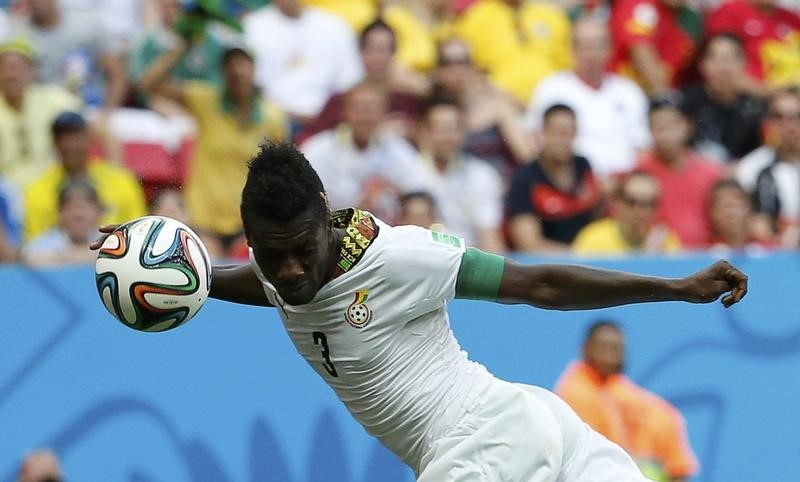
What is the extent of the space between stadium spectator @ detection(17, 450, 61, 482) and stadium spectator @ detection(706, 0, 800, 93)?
22.5 ft

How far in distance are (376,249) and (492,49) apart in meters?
6.86

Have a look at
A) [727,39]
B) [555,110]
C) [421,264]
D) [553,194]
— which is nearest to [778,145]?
[727,39]

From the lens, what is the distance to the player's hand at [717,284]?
4.79 metres

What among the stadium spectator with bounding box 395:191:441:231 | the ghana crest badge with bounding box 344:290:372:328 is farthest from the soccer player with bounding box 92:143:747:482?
the stadium spectator with bounding box 395:191:441:231

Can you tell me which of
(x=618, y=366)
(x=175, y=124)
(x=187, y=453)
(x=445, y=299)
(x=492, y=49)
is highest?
(x=492, y=49)

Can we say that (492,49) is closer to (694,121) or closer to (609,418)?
(694,121)

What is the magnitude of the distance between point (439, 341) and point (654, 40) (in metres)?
7.34

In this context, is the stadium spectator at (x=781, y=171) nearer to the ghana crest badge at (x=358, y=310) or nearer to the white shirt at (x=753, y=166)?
the white shirt at (x=753, y=166)

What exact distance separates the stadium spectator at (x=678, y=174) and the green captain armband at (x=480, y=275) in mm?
5358

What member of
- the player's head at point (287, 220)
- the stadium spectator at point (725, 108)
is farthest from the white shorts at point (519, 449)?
the stadium spectator at point (725, 108)

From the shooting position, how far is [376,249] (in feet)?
16.2

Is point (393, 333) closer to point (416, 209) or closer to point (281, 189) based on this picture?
point (281, 189)

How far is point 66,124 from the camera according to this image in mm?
8859

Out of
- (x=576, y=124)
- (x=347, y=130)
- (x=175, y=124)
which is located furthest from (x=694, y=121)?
(x=175, y=124)
